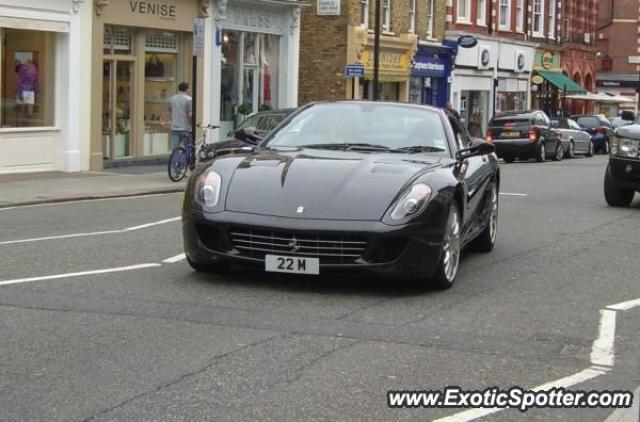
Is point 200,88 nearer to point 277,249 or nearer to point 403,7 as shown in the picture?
point 403,7

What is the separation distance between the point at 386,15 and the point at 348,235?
29901 millimetres

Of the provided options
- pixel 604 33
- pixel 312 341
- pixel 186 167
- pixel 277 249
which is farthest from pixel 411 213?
pixel 604 33

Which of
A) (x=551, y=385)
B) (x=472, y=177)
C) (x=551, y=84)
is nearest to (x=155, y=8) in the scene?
(x=472, y=177)

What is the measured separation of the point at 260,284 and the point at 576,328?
7.75 feet

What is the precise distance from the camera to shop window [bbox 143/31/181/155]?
24.2m

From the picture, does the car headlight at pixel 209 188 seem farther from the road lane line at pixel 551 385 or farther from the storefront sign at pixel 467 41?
the storefront sign at pixel 467 41

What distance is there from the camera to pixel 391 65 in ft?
119

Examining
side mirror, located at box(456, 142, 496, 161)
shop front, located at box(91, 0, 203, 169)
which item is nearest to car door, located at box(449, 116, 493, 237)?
side mirror, located at box(456, 142, 496, 161)

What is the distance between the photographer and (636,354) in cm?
623

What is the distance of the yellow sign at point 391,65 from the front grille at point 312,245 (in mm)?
27145

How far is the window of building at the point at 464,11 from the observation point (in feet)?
141

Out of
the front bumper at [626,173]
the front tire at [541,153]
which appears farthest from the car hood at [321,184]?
the front tire at [541,153]

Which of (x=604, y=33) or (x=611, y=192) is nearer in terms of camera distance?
(x=611, y=192)

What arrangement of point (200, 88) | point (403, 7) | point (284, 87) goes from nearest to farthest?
point (200, 88)
point (284, 87)
point (403, 7)
